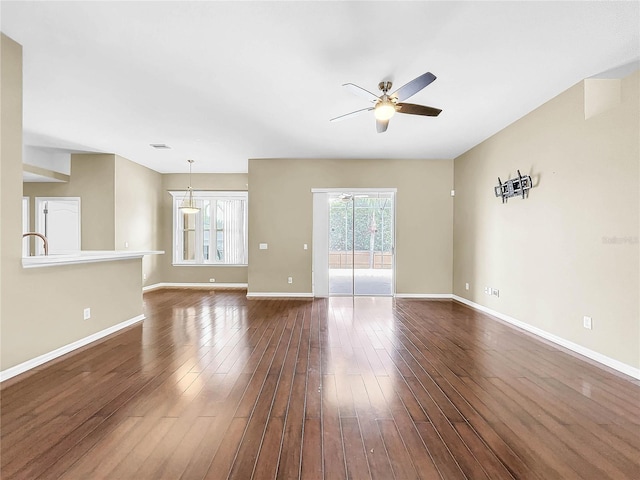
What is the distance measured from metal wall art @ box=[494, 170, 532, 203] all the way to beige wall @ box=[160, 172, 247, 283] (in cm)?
578

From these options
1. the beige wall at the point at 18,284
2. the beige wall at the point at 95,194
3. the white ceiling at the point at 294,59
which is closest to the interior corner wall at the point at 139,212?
the beige wall at the point at 95,194

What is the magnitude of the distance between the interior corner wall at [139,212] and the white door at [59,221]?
0.86m

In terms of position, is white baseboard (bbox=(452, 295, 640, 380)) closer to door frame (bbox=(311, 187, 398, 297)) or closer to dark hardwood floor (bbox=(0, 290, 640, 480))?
dark hardwood floor (bbox=(0, 290, 640, 480))

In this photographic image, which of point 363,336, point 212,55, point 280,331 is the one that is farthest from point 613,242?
point 212,55

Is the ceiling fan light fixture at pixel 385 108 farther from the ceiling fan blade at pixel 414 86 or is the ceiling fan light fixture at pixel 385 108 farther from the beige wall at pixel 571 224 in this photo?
the beige wall at pixel 571 224

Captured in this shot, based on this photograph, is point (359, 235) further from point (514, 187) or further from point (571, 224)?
point (571, 224)

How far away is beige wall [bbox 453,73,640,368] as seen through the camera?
2.75 metres

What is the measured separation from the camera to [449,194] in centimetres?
629

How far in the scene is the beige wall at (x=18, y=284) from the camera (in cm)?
252

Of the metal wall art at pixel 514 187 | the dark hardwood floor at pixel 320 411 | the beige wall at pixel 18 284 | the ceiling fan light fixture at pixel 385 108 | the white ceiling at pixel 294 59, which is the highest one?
the white ceiling at pixel 294 59

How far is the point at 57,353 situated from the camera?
A: 298cm

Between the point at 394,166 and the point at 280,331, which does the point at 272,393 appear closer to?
the point at 280,331

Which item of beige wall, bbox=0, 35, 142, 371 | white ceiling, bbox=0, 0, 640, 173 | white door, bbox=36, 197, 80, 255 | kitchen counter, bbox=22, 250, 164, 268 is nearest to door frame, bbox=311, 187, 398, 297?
white ceiling, bbox=0, 0, 640, 173

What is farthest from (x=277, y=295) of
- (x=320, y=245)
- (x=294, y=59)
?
(x=294, y=59)
